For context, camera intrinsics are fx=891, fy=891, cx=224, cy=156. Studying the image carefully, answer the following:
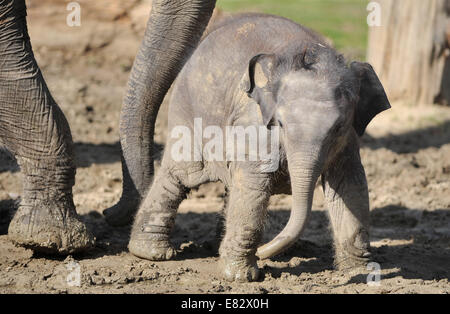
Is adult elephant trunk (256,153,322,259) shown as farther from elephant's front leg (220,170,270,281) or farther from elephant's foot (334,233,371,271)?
elephant's foot (334,233,371,271)

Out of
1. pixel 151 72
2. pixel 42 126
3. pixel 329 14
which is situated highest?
pixel 329 14

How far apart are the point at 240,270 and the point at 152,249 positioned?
2.32 ft

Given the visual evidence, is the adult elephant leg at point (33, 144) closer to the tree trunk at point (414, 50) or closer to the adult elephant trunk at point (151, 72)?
the adult elephant trunk at point (151, 72)

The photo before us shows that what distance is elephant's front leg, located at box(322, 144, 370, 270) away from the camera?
473cm

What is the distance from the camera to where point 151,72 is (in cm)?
523

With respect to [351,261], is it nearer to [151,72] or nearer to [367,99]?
[367,99]

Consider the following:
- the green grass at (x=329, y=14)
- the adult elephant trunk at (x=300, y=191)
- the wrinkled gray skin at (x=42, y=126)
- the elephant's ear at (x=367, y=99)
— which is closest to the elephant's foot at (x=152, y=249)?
the wrinkled gray skin at (x=42, y=126)

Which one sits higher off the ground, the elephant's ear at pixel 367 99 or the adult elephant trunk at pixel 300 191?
the elephant's ear at pixel 367 99

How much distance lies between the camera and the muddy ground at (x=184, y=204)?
4.70 meters

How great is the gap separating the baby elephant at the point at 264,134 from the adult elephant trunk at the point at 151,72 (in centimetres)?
17

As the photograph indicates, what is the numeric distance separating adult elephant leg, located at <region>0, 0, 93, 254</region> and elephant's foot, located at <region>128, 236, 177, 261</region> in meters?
0.30

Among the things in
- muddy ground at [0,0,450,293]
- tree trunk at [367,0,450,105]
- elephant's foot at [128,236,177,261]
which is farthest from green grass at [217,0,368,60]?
elephant's foot at [128,236,177,261]

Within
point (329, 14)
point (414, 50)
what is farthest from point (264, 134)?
point (329, 14)

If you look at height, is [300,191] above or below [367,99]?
below
